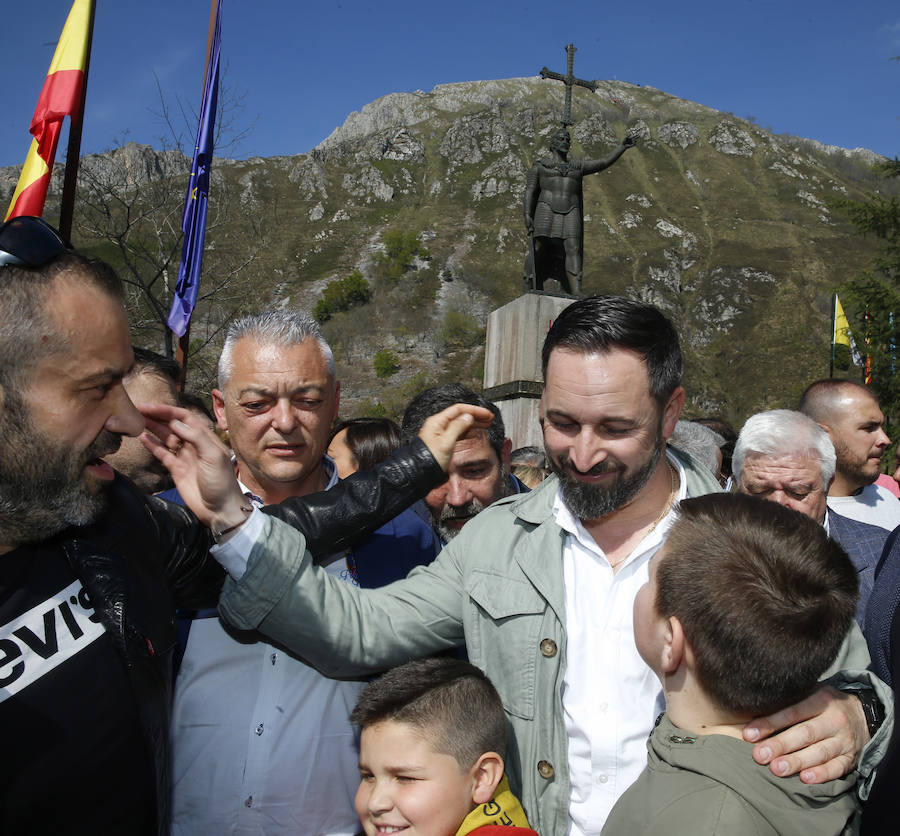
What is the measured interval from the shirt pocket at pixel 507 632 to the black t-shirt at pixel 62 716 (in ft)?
2.94

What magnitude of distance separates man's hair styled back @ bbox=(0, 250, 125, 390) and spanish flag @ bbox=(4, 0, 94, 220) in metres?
4.13

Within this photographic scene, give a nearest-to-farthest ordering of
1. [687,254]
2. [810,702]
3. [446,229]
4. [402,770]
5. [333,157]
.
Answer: [810,702] < [402,770] < [687,254] < [446,229] < [333,157]

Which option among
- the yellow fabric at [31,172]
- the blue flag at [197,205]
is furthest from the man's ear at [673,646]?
the blue flag at [197,205]

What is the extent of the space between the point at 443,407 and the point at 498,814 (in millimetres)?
1912

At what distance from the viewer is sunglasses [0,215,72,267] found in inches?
Answer: 59.1

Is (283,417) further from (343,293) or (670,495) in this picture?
(343,293)

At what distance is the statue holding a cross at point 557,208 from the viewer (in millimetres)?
9930

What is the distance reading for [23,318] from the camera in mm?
1492

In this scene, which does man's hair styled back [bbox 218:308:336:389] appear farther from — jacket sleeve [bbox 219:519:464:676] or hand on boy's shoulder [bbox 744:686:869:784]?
hand on boy's shoulder [bbox 744:686:869:784]

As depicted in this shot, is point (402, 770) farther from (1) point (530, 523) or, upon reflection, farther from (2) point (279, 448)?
(2) point (279, 448)

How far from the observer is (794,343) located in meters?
61.9

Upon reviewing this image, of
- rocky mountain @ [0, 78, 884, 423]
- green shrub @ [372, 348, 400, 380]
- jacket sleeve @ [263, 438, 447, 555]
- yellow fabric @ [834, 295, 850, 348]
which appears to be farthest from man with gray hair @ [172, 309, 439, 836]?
green shrub @ [372, 348, 400, 380]

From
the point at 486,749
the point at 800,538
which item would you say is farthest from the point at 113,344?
the point at 800,538

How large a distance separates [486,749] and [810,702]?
79cm
